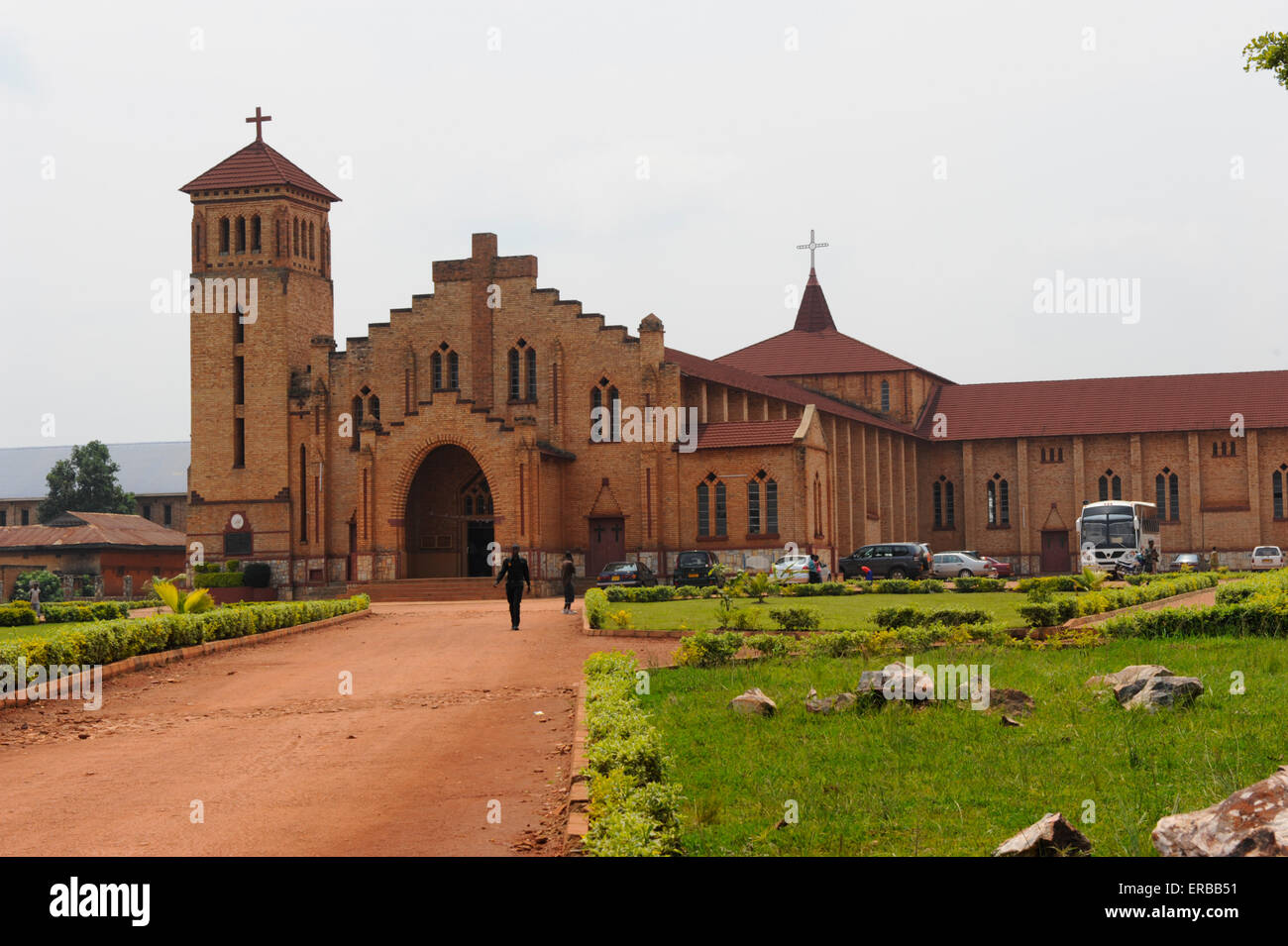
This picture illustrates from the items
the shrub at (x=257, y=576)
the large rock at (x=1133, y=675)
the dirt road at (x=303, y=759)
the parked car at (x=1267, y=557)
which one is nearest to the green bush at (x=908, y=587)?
the dirt road at (x=303, y=759)

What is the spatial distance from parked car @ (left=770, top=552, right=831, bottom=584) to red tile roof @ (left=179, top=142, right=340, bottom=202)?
990 inches

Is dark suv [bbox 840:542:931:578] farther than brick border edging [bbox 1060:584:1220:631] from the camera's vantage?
Yes

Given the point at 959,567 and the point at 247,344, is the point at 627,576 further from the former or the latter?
the point at 247,344

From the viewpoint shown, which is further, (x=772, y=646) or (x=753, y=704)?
(x=772, y=646)

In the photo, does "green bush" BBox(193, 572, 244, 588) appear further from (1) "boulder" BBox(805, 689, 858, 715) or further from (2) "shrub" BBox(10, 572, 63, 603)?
(1) "boulder" BBox(805, 689, 858, 715)

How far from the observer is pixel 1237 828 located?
662 centimetres

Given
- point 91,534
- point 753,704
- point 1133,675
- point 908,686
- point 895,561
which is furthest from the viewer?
point 91,534

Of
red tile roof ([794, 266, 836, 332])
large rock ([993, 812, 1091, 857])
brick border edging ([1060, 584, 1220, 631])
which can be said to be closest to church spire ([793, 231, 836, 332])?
red tile roof ([794, 266, 836, 332])

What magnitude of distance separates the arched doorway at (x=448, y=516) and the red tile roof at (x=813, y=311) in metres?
33.2

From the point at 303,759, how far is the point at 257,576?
4315 centimetres

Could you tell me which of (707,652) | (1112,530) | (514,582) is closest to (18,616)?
(514,582)

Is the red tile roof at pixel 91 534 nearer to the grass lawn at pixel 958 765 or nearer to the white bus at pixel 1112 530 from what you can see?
the white bus at pixel 1112 530

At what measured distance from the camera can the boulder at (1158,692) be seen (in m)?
11.8

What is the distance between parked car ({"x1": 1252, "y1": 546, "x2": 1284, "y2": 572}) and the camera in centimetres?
6088
